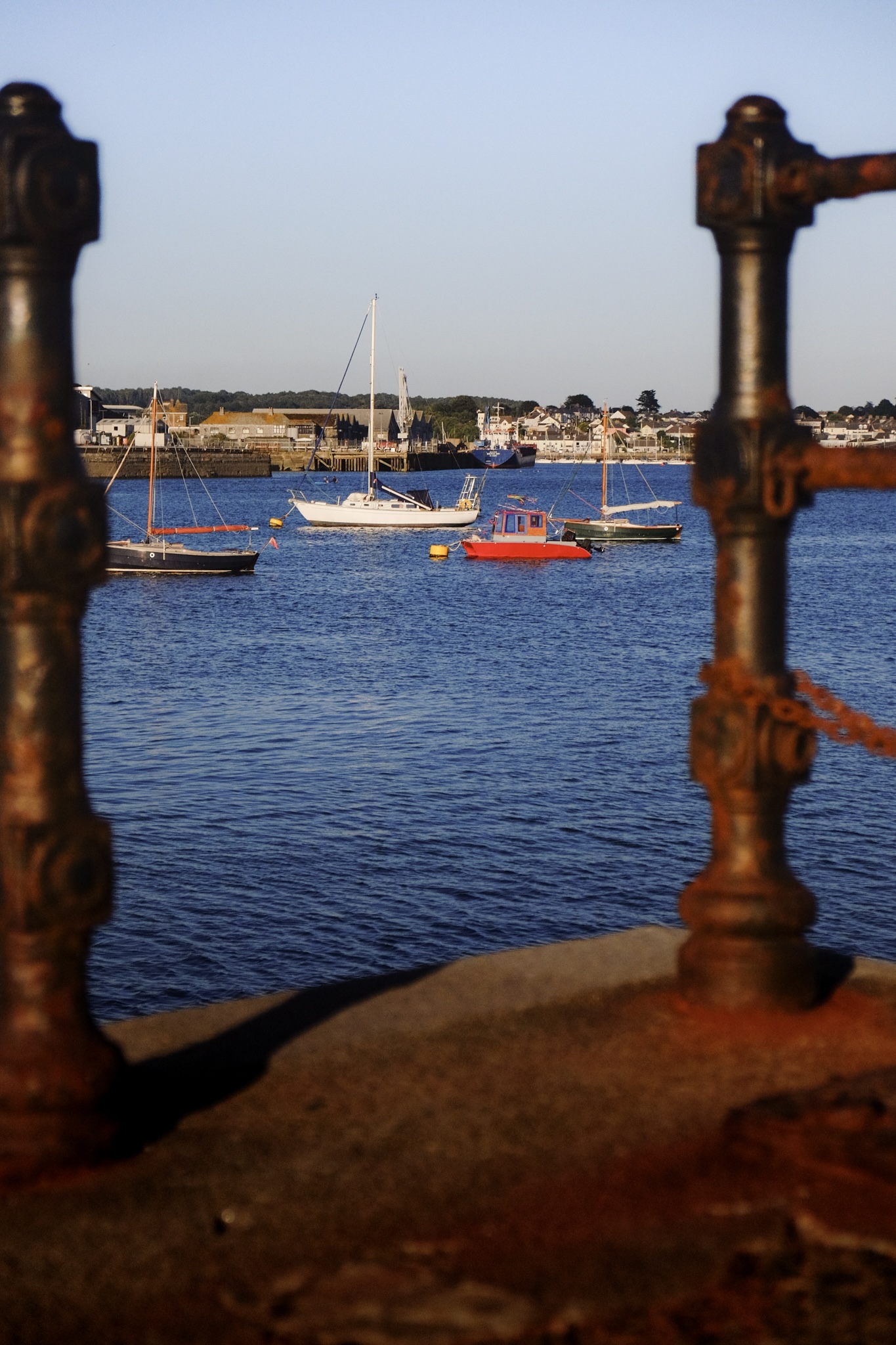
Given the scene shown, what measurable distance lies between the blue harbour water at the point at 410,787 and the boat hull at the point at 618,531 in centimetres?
2673

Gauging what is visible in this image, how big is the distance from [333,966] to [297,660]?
2697 centimetres

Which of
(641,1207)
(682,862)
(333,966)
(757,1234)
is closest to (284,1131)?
(641,1207)

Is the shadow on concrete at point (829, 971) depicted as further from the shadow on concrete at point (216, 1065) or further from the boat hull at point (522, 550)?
the boat hull at point (522, 550)

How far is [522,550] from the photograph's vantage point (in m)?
75.6

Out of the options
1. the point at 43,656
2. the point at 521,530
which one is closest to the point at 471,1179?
the point at 43,656

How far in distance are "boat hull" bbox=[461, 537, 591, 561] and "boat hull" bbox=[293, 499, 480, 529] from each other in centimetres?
1458

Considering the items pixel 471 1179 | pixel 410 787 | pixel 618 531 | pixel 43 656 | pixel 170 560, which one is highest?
pixel 618 531

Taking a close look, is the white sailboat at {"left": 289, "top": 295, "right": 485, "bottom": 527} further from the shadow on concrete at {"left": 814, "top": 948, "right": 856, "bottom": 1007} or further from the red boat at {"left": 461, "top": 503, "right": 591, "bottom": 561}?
the shadow on concrete at {"left": 814, "top": 948, "right": 856, "bottom": 1007}

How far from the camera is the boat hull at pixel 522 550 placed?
75.5 meters

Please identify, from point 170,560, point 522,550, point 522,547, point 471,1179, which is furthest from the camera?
point 522,550

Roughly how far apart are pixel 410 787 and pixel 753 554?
65.5 ft

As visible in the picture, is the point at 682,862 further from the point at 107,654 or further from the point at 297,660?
the point at 107,654

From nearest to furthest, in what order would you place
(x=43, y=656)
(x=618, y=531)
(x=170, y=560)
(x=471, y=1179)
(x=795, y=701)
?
(x=471, y=1179), (x=43, y=656), (x=795, y=701), (x=170, y=560), (x=618, y=531)

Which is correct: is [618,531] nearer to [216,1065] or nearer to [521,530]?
[521,530]
